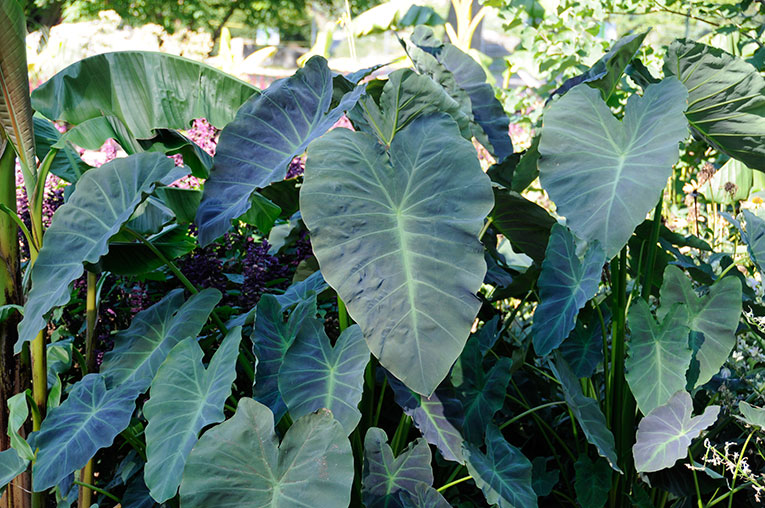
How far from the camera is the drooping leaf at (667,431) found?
50.0 inches

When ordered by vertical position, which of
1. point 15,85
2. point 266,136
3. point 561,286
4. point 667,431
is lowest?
point 667,431

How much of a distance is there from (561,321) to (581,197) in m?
0.29

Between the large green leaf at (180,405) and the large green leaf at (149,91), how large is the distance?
0.71 m

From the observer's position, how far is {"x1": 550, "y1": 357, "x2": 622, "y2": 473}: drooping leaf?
1370 mm

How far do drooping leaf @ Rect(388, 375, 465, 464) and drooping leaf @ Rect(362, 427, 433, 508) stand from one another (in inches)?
1.5

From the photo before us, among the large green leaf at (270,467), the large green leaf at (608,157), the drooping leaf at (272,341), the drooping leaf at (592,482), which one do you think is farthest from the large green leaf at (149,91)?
the drooping leaf at (592,482)

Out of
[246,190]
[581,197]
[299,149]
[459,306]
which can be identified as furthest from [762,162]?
[246,190]

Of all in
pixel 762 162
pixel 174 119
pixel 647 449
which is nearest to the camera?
pixel 647 449

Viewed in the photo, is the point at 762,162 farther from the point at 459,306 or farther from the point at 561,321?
the point at 459,306

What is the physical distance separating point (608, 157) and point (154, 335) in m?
1.13

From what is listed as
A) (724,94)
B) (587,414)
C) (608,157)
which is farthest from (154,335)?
(724,94)

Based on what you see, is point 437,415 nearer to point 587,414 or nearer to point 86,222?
point 587,414

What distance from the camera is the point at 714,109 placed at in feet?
5.49

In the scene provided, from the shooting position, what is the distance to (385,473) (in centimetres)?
139
